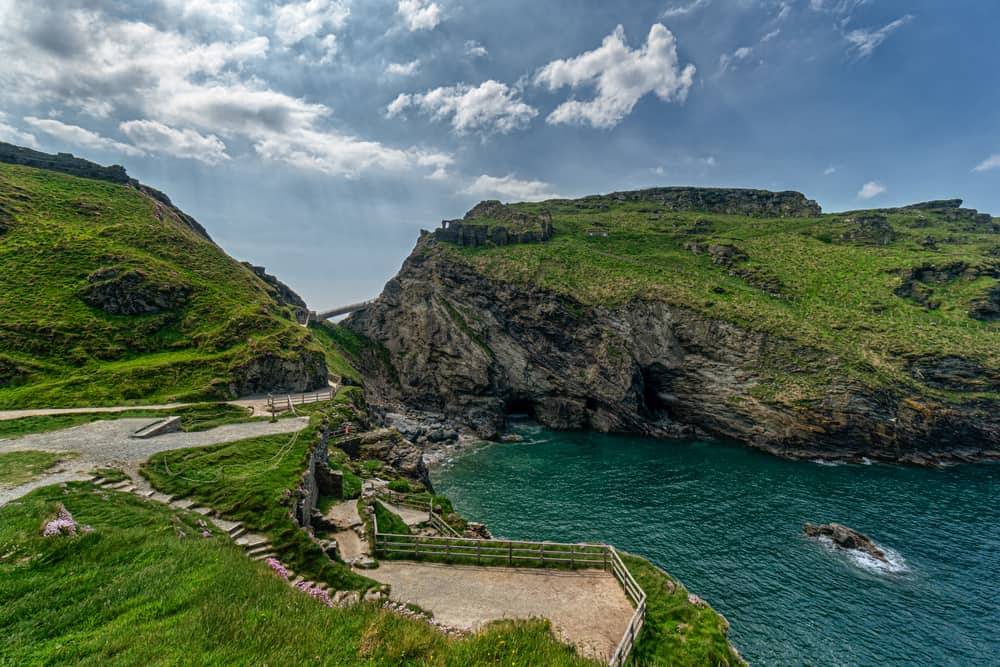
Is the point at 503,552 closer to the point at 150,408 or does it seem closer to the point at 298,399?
the point at 298,399

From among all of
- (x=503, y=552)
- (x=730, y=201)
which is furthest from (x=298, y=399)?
(x=730, y=201)

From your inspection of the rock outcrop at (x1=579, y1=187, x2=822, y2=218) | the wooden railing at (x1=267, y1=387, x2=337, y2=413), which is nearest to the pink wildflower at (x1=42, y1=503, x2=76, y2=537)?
the wooden railing at (x1=267, y1=387, x2=337, y2=413)

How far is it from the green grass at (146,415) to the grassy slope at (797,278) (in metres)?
58.5

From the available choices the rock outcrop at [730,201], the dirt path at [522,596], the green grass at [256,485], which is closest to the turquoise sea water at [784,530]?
the dirt path at [522,596]

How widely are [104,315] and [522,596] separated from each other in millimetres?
52333

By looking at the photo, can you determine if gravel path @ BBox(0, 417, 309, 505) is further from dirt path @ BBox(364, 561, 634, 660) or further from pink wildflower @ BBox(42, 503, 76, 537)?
dirt path @ BBox(364, 561, 634, 660)

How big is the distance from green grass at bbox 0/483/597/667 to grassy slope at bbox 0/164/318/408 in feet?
94.0

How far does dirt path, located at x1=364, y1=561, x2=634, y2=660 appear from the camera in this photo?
12.9 m

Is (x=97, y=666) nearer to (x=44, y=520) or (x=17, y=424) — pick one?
(x=44, y=520)

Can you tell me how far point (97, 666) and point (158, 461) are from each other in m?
17.6

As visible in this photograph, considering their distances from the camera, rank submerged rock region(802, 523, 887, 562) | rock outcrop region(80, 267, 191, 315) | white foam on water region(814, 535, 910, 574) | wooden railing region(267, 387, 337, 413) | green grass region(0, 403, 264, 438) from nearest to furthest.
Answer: green grass region(0, 403, 264, 438) < white foam on water region(814, 535, 910, 574) < submerged rock region(802, 523, 887, 562) < wooden railing region(267, 387, 337, 413) < rock outcrop region(80, 267, 191, 315)

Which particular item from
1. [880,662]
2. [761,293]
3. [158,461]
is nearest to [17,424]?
[158,461]

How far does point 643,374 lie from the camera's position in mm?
69125

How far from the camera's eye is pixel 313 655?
24.8 ft
